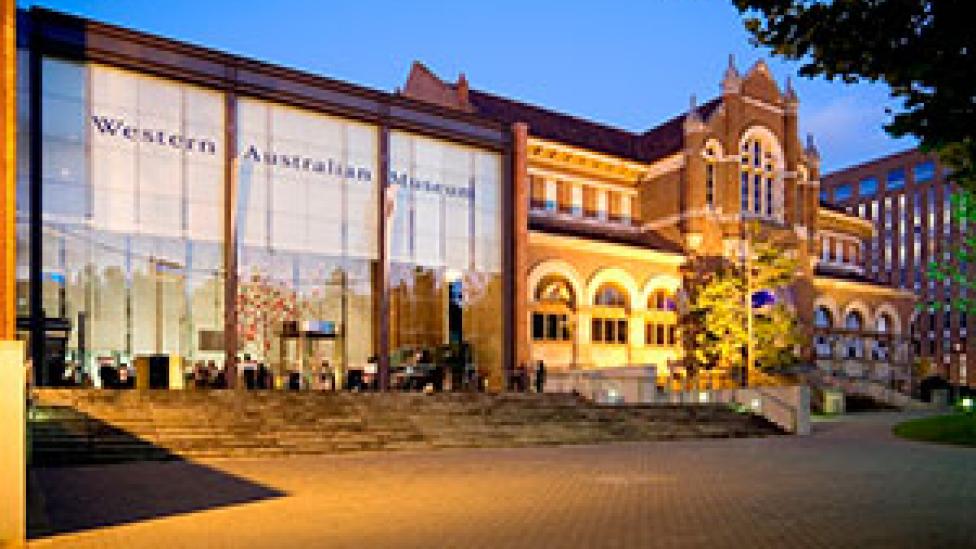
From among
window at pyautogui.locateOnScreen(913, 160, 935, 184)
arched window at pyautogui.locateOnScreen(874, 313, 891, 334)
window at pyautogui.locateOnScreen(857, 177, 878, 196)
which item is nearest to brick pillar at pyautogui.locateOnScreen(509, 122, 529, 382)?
arched window at pyautogui.locateOnScreen(874, 313, 891, 334)

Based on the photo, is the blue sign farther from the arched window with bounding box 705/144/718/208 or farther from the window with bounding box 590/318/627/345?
the arched window with bounding box 705/144/718/208

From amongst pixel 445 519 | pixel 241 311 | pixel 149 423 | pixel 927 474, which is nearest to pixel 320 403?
pixel 149 423

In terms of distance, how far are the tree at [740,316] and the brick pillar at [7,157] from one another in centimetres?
3565

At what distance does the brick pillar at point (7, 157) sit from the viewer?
1741 cm

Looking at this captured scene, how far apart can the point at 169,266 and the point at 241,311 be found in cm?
293

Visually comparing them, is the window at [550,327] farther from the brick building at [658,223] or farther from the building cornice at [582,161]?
the building cornice at [582,161]

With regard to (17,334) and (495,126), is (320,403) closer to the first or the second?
(17,334)

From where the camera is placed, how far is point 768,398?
30.9 metres

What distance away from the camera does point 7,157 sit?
17.6m

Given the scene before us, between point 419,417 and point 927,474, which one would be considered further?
point 419,417

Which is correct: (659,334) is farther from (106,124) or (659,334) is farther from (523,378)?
(106,124)

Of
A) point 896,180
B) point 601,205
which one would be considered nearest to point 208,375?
point 601,205

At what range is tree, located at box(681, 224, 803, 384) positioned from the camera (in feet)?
151

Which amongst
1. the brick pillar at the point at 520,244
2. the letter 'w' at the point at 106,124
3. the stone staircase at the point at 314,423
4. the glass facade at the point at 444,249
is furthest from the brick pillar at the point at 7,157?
the brick pillar at the point at 520,244
